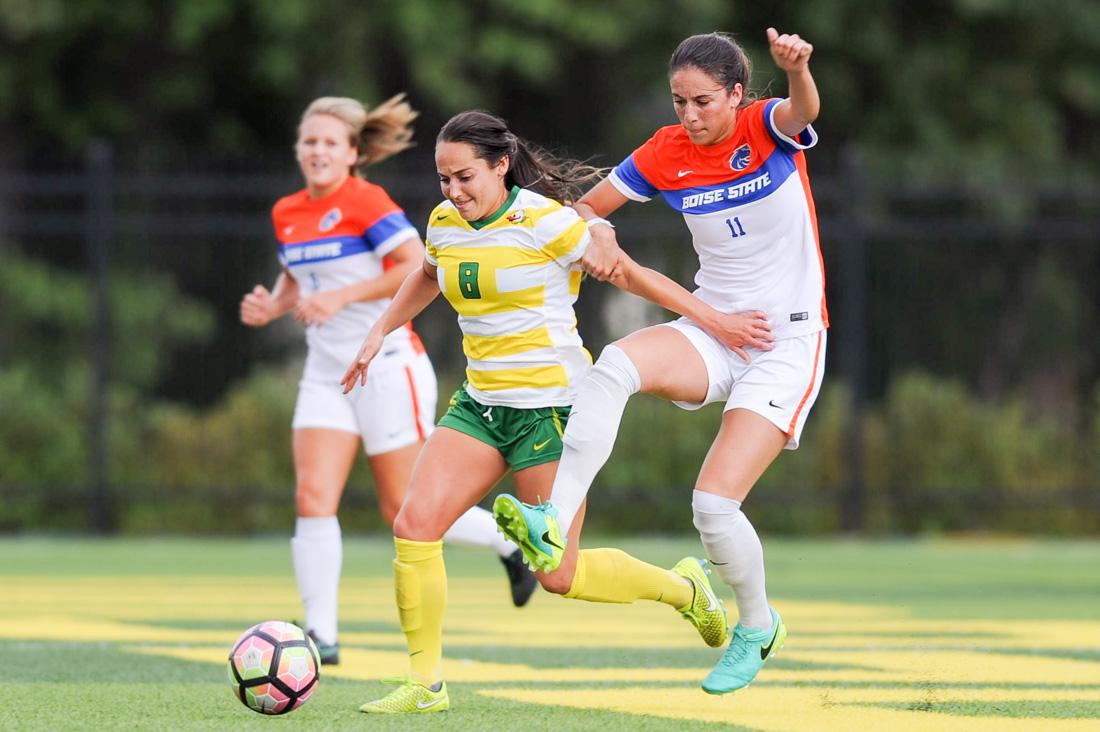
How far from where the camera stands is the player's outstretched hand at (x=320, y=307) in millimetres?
7531

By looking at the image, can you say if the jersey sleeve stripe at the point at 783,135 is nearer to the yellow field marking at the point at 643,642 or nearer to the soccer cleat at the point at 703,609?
the soccer cleat at the point at 703,609

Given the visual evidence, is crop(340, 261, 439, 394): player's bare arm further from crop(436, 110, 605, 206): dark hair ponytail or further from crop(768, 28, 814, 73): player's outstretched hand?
crop(768, 28, 814, 73): player's outstretched hand

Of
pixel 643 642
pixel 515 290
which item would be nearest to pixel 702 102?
pixel 515 290

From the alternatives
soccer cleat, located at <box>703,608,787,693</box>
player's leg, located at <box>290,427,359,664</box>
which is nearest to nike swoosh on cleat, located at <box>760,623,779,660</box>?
soccer cleat, located at <box>703,608,787,693</box>

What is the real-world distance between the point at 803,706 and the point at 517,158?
1.94 meters

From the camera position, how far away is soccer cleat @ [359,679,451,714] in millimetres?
5863

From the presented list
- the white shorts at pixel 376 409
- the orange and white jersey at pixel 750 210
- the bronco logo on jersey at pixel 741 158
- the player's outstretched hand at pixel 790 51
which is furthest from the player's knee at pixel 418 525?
the player's outstretched hand at pixel 790 51

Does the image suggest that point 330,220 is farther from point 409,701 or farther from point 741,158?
point 409,701

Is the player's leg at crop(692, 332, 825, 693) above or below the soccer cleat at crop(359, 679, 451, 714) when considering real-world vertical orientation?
above

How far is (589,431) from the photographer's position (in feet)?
19.6

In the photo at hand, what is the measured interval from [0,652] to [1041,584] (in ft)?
21.4

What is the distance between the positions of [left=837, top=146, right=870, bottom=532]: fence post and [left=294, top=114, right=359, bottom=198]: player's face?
8.35 meters

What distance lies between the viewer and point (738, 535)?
20.3 feet

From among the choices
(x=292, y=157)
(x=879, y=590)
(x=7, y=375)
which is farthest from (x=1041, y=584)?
(x=292, y=157)
